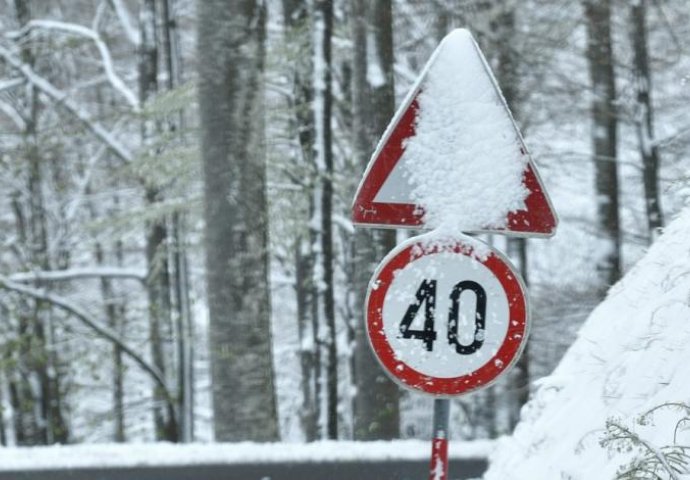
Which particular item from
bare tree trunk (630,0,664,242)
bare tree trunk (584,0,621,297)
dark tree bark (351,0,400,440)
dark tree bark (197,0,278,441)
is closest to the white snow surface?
dark tree bark (197,0,278,441)

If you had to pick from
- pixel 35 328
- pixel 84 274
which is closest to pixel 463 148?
pixel 84 274

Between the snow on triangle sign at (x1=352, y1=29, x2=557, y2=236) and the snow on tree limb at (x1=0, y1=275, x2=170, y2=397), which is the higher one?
the snow on triangle sign at (x1=352, y1=29, x2=557, y2=236)

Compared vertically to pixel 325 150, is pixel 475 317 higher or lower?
lower

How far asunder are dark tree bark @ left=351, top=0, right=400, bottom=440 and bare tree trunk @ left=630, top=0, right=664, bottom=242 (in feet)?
14.2

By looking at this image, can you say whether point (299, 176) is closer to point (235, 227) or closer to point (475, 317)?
point (235, 227)

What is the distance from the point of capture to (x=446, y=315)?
3.40 metres

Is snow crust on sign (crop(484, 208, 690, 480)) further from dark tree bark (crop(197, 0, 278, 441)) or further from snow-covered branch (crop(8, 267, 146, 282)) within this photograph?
snow-covered branch (crop(8, 267, 146, 282))

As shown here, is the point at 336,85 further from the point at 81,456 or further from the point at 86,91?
the point at 81,456

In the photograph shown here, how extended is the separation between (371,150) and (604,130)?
188 inches

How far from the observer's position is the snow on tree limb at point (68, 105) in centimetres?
1688

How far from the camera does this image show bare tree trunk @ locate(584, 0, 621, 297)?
43.0ft

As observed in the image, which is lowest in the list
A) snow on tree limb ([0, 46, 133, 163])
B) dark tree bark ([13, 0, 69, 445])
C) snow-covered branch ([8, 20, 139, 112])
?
dark tree bark ([13, 0, 69, 445])

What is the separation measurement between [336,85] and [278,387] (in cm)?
680

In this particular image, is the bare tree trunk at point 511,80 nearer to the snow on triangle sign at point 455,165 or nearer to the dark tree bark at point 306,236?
the dark tree bark at point 306,236
